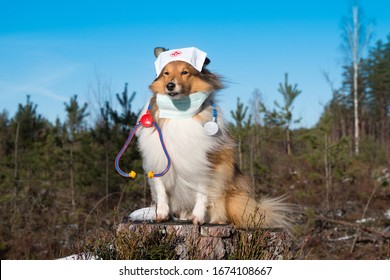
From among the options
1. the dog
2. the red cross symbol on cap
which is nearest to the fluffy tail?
the dog

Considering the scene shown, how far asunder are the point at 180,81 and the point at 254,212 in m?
1.45

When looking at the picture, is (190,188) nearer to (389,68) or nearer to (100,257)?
(100,257)

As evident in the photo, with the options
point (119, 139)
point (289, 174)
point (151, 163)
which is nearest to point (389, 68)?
point (289, 174)

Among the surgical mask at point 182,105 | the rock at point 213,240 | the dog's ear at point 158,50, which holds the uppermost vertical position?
the dog's ear at point 158,50

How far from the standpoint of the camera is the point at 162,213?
12.7 feet

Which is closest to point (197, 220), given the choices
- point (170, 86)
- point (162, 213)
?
point (162, 213)

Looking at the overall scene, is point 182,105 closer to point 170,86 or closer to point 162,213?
point 170,86

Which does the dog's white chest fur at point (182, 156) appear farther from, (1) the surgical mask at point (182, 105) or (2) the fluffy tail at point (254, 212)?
(2) the fluffy tail at point (254, 212)

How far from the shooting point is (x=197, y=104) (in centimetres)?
366

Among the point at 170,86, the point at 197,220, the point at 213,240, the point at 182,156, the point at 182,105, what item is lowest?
the point at 213,240

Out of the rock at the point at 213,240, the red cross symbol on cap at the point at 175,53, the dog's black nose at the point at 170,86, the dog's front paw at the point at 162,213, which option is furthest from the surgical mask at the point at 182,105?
the rock at the point at 213,240

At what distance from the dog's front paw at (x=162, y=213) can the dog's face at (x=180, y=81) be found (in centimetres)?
107

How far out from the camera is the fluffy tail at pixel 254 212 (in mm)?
3951

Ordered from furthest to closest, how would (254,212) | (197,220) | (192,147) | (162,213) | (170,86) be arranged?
1. (254,212)
2. (162,213)
3. (197,220)
4. (192,147)
5. (170,86)
